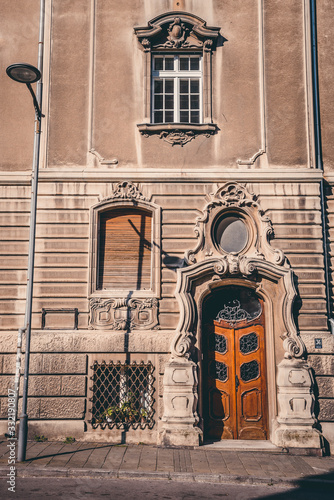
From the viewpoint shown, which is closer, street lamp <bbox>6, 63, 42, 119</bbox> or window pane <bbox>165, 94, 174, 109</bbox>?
street lamp <bbox>6, 63, 42, 119</bbox>

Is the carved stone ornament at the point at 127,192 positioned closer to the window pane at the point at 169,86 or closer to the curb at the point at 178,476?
the window pane at the point at 169,86

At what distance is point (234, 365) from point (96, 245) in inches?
163

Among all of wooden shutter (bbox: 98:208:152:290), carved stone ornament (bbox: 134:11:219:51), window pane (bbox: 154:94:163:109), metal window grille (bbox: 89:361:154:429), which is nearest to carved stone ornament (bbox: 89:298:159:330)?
wooden shutter (bbox: 98:208:152:290)

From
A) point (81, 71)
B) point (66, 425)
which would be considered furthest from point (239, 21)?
point (66, 425)

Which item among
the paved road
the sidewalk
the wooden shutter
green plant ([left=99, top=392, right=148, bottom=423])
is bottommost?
the paved road

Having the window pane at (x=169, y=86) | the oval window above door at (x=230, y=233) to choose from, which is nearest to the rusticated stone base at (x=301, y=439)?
the oval window above door at (x=230, y=233)

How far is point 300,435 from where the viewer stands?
34.9ft

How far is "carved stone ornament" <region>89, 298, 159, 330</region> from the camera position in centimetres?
1142

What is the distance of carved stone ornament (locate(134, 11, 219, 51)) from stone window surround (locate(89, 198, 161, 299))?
152 inches

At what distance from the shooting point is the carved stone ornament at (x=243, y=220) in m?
11.6

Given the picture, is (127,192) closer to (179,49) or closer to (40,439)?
(179,49)

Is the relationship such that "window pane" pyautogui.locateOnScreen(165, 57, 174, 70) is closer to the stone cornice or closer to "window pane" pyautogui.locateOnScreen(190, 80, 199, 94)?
"window pane" pyautogui.locateOnScreen(190, 80, 199, 94)

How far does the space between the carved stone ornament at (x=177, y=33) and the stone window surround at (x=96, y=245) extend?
3.85m

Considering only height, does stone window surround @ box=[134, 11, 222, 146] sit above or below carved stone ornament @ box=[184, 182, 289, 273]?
above
